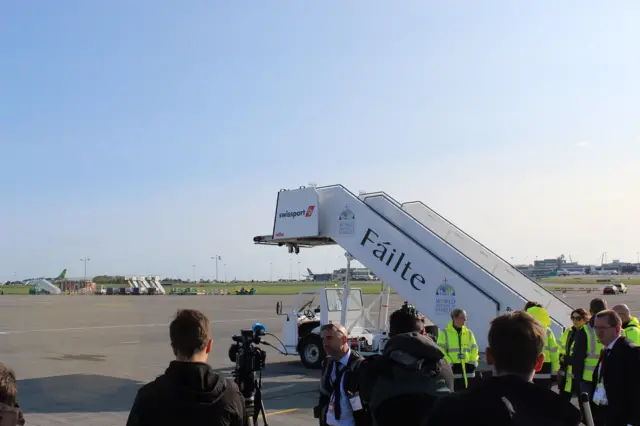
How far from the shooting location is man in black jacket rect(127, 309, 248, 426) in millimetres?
3092

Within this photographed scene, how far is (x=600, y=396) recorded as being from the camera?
5332 millimetres

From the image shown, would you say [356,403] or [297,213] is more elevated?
[297,213]

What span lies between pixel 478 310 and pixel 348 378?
7108mm

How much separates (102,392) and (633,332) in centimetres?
926

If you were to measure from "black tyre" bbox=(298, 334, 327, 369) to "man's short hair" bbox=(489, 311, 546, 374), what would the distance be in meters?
12.6

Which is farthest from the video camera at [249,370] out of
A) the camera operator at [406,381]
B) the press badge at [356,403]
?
the camera operator at [406,381]

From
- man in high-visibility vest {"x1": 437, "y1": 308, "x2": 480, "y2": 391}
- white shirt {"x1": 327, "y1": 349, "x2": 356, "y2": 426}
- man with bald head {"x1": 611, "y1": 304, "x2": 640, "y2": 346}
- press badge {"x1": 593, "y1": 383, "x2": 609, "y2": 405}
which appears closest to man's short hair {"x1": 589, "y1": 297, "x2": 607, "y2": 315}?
man with bald head {"x1": 611, "y1": 304, "x2": 640, "y2": 346}

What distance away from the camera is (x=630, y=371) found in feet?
15.3

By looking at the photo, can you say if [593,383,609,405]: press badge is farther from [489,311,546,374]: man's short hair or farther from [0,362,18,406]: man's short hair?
[0,362,18,406]: man's short hair

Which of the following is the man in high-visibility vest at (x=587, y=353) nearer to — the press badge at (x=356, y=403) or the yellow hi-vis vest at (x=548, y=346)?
the yellow hi-vis vest at (x=548, y=346)

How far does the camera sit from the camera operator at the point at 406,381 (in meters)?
3.34

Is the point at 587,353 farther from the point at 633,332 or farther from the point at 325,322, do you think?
the point at 325,322

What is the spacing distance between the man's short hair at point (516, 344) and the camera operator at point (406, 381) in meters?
0.87

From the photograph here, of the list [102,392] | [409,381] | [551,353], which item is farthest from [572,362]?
[102,392]
